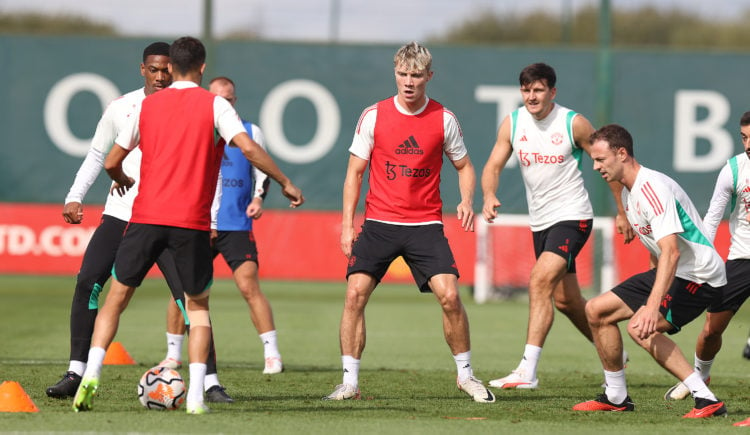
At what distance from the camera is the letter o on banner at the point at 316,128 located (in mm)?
20891

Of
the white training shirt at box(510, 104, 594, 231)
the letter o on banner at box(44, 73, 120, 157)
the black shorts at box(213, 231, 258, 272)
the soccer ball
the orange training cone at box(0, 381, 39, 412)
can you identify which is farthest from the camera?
the letter o on banner at box(44, 73, 120, 157)

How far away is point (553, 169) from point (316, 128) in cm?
1200

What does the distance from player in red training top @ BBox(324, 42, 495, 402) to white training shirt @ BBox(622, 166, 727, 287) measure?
1.22m

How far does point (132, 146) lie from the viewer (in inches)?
273

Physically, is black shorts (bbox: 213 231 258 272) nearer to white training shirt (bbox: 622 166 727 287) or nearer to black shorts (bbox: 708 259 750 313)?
white training shirt (bbox: 622 166 727 287)

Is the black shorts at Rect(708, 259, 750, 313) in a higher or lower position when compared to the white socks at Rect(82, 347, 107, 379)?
higher

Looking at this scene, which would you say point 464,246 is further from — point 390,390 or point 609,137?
point 609,137

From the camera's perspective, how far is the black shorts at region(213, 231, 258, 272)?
990 centimetres

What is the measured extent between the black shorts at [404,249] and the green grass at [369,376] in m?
0.88

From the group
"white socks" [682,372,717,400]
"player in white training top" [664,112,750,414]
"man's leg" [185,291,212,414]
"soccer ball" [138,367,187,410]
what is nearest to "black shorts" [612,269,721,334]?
"white socks" [682,372,717,400]

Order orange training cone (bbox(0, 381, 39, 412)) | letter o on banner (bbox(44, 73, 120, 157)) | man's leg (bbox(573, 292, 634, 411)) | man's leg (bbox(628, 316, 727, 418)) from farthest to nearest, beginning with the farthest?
1. letter o on banner (bbox(44, 73, 120, 157))
2. man's leg (bbox(573, 292, 634, 411))
3. man's leg (bbox(628, 316, 727, 418))
4. orange training cone (bbox(0, 381, 39, 412))

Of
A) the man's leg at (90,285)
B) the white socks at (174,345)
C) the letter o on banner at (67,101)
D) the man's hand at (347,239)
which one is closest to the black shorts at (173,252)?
the man's leg at (90,285)

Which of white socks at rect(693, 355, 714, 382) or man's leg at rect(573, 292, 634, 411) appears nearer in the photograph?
man's leg at rect(573, 292, 634, 411)

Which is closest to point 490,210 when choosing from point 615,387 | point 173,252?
point 615,387
